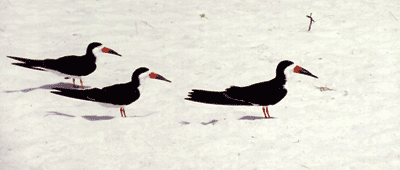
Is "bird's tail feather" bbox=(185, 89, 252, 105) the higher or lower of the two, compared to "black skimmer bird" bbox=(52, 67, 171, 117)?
lower

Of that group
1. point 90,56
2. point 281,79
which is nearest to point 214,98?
point 281,79

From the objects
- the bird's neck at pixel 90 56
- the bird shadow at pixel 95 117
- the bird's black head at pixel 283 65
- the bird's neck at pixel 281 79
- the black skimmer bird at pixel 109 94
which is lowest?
the bird shadow at pixel 95 117

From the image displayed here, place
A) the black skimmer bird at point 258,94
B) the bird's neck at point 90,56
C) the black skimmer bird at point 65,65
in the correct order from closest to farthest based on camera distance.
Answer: the black skimmer bird at point 258,94, the black skimmer bird at point 65,65, the bird's neck at point 90,56

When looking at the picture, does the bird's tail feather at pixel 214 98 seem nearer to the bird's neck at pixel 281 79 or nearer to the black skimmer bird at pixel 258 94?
the black skimmer bird at pixel 258 94

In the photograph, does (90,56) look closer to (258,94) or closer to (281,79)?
(258,94)

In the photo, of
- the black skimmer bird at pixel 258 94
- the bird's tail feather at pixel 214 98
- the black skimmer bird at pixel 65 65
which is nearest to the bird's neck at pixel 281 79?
the black skimmer bird at pixel 258 94

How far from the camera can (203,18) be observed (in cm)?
867

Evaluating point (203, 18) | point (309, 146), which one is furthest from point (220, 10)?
point (309, 146)

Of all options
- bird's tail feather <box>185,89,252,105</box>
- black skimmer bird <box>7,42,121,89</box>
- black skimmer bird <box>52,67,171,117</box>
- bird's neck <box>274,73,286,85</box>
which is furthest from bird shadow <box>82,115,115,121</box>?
bird's neck <box>274,73,286,85</box>

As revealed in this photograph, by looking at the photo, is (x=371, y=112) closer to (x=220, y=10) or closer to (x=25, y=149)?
(x=25, y=149)

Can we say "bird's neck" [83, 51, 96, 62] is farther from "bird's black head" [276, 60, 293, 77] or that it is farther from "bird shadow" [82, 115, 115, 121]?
"bird's black head" [276, 60, 293, 77]

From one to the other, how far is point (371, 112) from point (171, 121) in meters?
2.84

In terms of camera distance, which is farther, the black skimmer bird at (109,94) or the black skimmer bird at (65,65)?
the black skimmer bird at (65,65)

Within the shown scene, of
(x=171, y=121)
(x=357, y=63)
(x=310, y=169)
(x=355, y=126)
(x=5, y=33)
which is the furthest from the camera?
(x=5, y=33)
